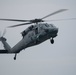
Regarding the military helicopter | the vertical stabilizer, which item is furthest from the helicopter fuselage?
the vertical stabilizer

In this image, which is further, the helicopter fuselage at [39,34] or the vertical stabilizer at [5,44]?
the vertical stabilizer at [5,44]

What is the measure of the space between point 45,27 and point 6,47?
1766cm

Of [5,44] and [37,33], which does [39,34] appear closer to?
[37,33]

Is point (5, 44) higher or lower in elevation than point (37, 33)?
lower

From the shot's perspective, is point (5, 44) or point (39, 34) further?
point (5, 44)

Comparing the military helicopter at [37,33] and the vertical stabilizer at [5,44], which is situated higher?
the military helicopter at [37,33]

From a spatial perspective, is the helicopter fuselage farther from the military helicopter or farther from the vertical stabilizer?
the vertical stabilizer

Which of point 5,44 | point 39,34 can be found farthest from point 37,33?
point 5,44

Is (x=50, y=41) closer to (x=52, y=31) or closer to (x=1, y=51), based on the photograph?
(x=52, y=31)

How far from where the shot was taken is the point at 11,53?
182 feet

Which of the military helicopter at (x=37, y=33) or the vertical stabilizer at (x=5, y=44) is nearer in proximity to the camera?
the military helicopter at (x=37, y=33)

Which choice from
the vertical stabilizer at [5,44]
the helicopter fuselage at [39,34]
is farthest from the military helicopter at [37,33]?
the vertical stabilizer at [5,44]

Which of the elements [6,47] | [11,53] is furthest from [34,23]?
Result: [6,47]

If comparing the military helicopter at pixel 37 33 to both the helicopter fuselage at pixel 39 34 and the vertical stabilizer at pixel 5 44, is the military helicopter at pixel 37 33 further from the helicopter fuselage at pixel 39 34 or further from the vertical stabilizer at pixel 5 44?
the vertical stabilizer at pixel 5 44
